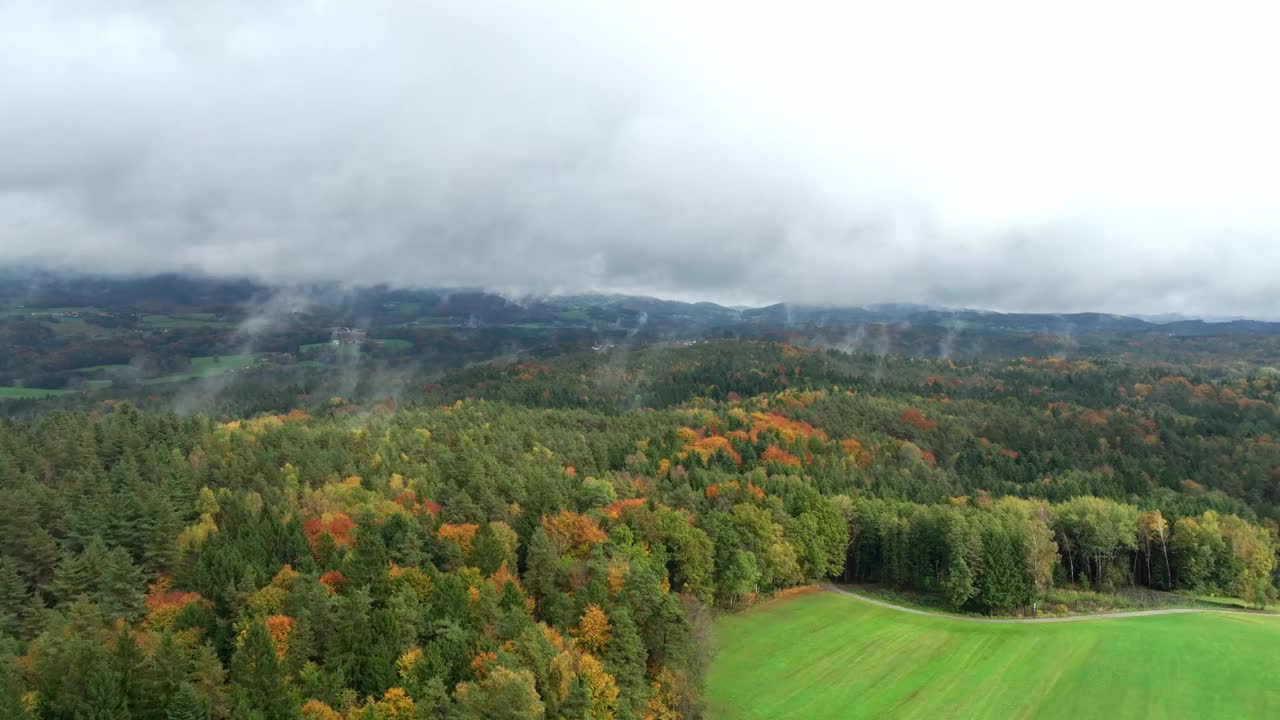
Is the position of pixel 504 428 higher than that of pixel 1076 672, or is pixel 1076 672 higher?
pixel 504 428

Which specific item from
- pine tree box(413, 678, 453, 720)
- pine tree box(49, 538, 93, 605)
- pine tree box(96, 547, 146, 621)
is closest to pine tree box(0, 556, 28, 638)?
pine tree box(49, 538, 93, 605)

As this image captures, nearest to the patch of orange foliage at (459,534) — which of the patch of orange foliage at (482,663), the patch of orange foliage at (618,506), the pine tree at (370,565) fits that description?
the pine tree at (370,565)

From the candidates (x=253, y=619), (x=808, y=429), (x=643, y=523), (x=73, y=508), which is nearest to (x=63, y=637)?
(x=253, y=619)

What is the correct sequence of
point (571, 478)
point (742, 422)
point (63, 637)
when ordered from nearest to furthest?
point (63, 637) → point (571, 478) → point (742, 422)

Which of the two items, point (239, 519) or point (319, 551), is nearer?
point (319, 551)

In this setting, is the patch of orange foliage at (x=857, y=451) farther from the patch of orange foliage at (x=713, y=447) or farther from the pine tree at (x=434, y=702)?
the pine tree at (x=434, y=702)

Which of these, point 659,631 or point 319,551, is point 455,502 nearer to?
point 319,551

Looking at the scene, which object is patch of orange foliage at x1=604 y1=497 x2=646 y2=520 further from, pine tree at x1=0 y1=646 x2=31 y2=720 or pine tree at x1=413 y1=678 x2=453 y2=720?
pine tree at x1=0 y1=646 x2=31 y2=720
